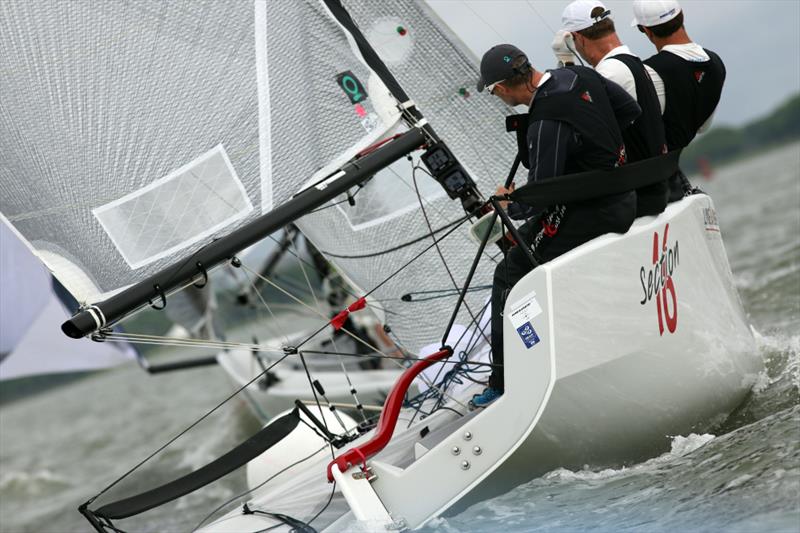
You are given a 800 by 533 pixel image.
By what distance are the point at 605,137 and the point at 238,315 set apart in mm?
6155

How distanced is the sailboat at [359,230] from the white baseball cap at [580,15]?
1.68 feet

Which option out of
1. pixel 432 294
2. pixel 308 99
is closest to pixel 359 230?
pixel 432 294

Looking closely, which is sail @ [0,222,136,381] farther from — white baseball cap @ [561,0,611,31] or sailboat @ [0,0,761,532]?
white baseball cap @ [561,0,611,31]

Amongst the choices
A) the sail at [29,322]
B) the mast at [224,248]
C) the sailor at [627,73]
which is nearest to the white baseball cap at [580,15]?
the sailor at [627,73]

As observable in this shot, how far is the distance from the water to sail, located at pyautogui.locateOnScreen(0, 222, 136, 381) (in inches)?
34.5

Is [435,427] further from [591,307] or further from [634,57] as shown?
[634,57]

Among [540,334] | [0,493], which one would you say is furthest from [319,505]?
[0,493]

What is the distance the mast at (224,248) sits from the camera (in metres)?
3.21

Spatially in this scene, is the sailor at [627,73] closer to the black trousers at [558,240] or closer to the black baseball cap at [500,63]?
the black trousers at [558,240]

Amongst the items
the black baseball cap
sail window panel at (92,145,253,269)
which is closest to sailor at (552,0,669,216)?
the black baseball cap

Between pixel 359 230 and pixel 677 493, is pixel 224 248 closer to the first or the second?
pixel 359 230

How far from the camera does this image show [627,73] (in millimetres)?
3133

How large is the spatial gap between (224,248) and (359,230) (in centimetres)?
118

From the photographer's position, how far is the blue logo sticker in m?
2.84
